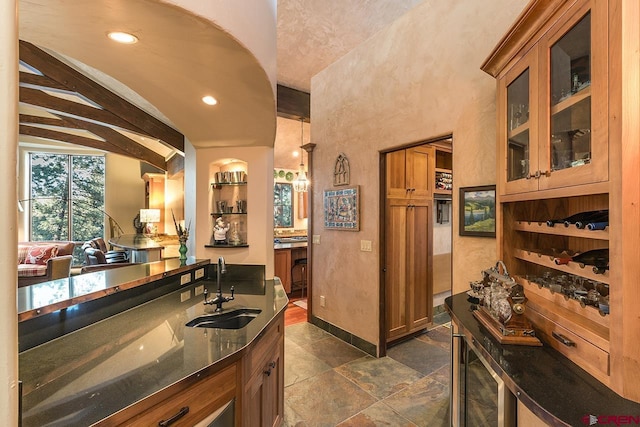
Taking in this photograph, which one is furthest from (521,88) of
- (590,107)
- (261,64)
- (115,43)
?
(115,43)

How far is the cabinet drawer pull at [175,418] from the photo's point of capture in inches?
40.2

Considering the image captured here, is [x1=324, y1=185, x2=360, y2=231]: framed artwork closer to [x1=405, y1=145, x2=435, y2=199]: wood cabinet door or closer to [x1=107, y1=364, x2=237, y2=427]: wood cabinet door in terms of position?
[x1=405, y1=145, x2=435, y2=199]: wood cabinet door

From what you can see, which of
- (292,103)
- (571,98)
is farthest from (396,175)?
(292,103)

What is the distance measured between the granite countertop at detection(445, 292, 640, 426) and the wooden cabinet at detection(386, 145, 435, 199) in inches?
85.0

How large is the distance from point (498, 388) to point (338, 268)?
241 cm

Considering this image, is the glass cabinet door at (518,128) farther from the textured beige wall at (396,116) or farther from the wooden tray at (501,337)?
the wooden tray at (501,337)

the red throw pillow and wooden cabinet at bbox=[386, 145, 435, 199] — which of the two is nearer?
wooden cabinet at bbox=[386, 145, 435, 199]

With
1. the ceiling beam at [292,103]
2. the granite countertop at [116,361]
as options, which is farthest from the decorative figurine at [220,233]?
the ceiling beam at [292,103]

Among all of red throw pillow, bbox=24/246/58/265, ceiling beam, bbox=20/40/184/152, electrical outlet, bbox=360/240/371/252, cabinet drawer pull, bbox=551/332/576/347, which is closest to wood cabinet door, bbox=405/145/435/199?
electrical outlet, bbox=360/240/371/252

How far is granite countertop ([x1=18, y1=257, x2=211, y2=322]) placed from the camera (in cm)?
127

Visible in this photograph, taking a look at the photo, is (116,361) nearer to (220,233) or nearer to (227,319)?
(227,319)

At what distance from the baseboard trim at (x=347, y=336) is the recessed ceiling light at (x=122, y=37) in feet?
10.1

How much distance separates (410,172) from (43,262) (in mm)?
6420

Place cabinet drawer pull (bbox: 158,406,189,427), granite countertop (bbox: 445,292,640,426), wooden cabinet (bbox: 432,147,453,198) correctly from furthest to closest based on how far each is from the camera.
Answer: wooden cabinet (bbox: 432,147,453,198)
cabinet drawer pull (bbox: 158,406,189,427)
granite countertop (bbox: 445,292,640,426)
